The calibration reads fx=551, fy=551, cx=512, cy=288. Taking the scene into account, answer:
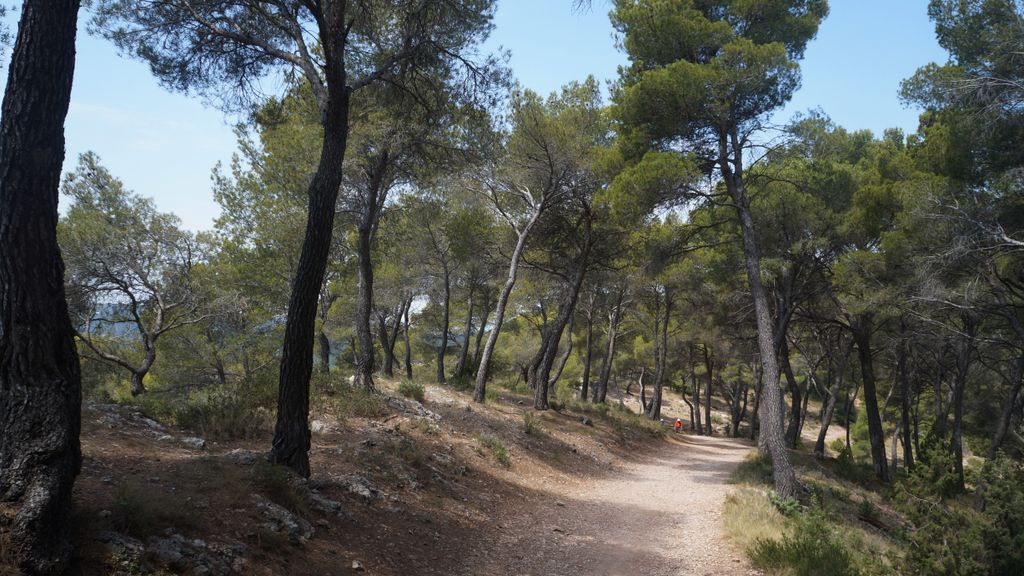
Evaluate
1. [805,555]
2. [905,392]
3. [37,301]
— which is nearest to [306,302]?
[37,301]

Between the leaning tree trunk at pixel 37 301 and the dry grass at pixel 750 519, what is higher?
the leaning tree trunk at pixel 37 301

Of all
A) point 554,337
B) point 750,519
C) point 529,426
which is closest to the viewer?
point 750,519

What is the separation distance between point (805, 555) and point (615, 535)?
2.57 m

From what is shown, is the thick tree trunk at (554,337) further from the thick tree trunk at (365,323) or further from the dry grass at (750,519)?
the dry grass at (750,519)

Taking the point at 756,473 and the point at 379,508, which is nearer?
the point at 379,508

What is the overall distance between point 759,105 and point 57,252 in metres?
11.0

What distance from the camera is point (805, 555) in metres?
5.61

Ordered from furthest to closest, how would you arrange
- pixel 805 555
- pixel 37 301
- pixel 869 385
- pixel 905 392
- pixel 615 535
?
pixel 905 392
pixel 869 385
pixel 615 535
pixel 805 555
pixel 37 301

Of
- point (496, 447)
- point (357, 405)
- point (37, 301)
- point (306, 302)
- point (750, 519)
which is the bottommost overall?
point (750, 519)

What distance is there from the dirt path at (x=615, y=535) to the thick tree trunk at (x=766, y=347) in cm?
126

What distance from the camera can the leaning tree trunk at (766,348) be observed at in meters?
9.22

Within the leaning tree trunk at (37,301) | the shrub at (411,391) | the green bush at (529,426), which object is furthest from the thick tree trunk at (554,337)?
the leaning tree trunk at (37,301)

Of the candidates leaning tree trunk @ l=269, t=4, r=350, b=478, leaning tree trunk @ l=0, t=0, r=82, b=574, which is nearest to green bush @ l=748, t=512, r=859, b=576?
leaning tree trunk @ l=269, t=4, r=350, b=478

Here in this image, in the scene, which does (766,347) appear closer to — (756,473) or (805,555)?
(756,473)
